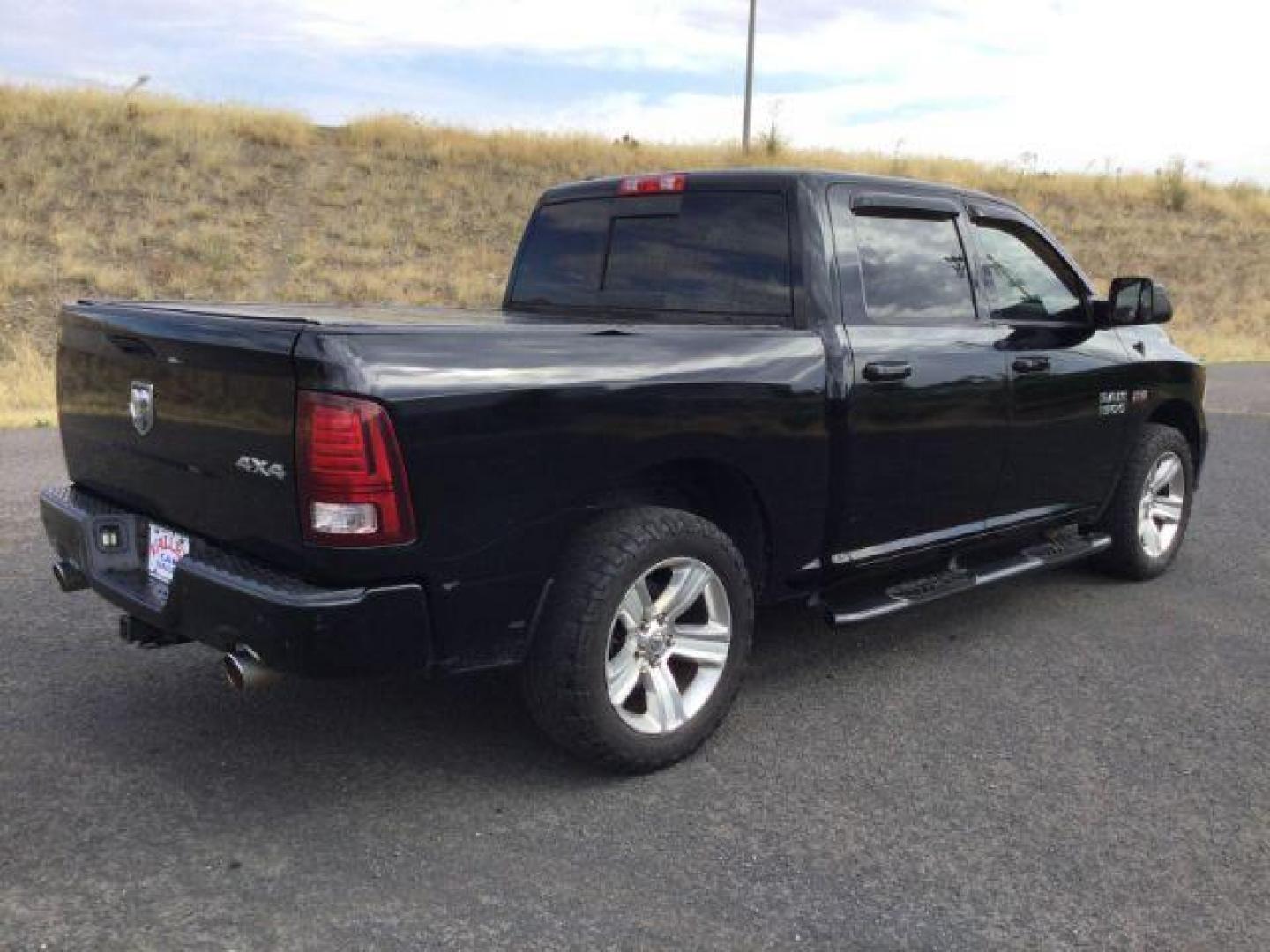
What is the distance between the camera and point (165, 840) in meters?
3.06

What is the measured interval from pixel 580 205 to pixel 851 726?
90.4 inches

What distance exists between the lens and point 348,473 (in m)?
2.82

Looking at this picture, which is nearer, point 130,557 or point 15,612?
point 130,557

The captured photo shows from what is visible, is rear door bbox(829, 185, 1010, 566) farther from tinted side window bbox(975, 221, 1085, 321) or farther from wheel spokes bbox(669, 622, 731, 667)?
wheel spokes bbox(669, 622, 731, 667)

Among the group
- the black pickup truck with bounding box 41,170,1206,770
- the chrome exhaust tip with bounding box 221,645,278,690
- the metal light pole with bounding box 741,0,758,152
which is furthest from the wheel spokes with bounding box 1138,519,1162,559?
the metal light pole with bounding box 741,0,758,152

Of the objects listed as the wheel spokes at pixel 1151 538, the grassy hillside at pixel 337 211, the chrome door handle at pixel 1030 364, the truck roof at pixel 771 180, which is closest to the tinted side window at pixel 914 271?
the truck roof at pixel 771 180

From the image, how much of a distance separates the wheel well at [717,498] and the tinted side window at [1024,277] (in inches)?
60.6

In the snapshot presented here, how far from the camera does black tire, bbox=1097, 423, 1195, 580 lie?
551cm

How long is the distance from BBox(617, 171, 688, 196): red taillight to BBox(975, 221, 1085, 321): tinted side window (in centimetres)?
127

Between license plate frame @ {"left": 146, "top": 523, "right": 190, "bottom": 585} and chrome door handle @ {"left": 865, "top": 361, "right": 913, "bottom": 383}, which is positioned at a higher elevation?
chrome door handle @ {"left": 865, "top": 361, "right": 913, "bottom": 383}

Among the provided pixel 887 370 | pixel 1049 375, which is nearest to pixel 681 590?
pixel 887 370

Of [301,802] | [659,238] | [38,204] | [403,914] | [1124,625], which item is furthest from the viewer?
[38,204]

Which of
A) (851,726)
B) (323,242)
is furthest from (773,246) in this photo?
(323,242)

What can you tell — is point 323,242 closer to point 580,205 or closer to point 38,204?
point 38,204
